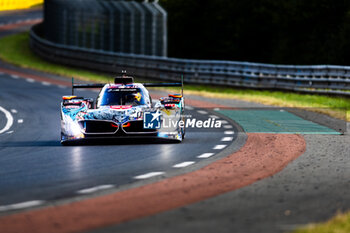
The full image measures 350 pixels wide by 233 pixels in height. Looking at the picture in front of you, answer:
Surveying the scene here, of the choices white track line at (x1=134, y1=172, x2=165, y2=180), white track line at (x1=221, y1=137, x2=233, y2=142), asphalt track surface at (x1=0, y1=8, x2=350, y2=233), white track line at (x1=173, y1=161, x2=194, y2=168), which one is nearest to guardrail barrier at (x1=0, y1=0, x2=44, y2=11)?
asphalt track surface at (x1=0, y1=8, x2=350, y2=233)

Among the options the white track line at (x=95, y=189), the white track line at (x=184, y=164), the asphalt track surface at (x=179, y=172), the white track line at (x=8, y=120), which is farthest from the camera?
the white track line at (x=8, y=120)

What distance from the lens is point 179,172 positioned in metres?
13.4

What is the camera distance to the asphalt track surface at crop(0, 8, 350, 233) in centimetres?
934

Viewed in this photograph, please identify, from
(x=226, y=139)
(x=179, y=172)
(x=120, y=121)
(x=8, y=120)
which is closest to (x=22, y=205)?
(x=179, y=172)

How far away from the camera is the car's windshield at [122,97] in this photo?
1831 centimetres

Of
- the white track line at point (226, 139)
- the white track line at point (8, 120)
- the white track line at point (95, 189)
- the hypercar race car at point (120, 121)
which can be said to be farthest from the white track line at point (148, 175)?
the white track line at point (8, 120)

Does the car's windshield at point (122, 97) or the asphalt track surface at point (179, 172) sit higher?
the car's windshield at point (122, 97)

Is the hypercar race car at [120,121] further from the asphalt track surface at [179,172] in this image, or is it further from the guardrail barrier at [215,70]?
the guardrail barrier at [215,70]

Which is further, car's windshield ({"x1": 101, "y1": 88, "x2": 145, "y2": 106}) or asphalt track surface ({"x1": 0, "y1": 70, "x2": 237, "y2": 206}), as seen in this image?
car's windshield ({"x1": 101, "y1": 88, "x2": 145, "y2": 106})

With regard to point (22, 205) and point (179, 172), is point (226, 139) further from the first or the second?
point (22, 205)

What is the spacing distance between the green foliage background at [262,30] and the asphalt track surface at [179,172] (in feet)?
133

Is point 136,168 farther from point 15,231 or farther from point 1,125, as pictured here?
point 1,125

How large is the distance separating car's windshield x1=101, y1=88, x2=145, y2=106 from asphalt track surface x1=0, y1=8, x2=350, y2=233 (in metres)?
1.02

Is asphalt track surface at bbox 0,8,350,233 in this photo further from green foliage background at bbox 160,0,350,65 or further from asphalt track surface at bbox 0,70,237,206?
green foliage background at bbox 160,0,350,65
